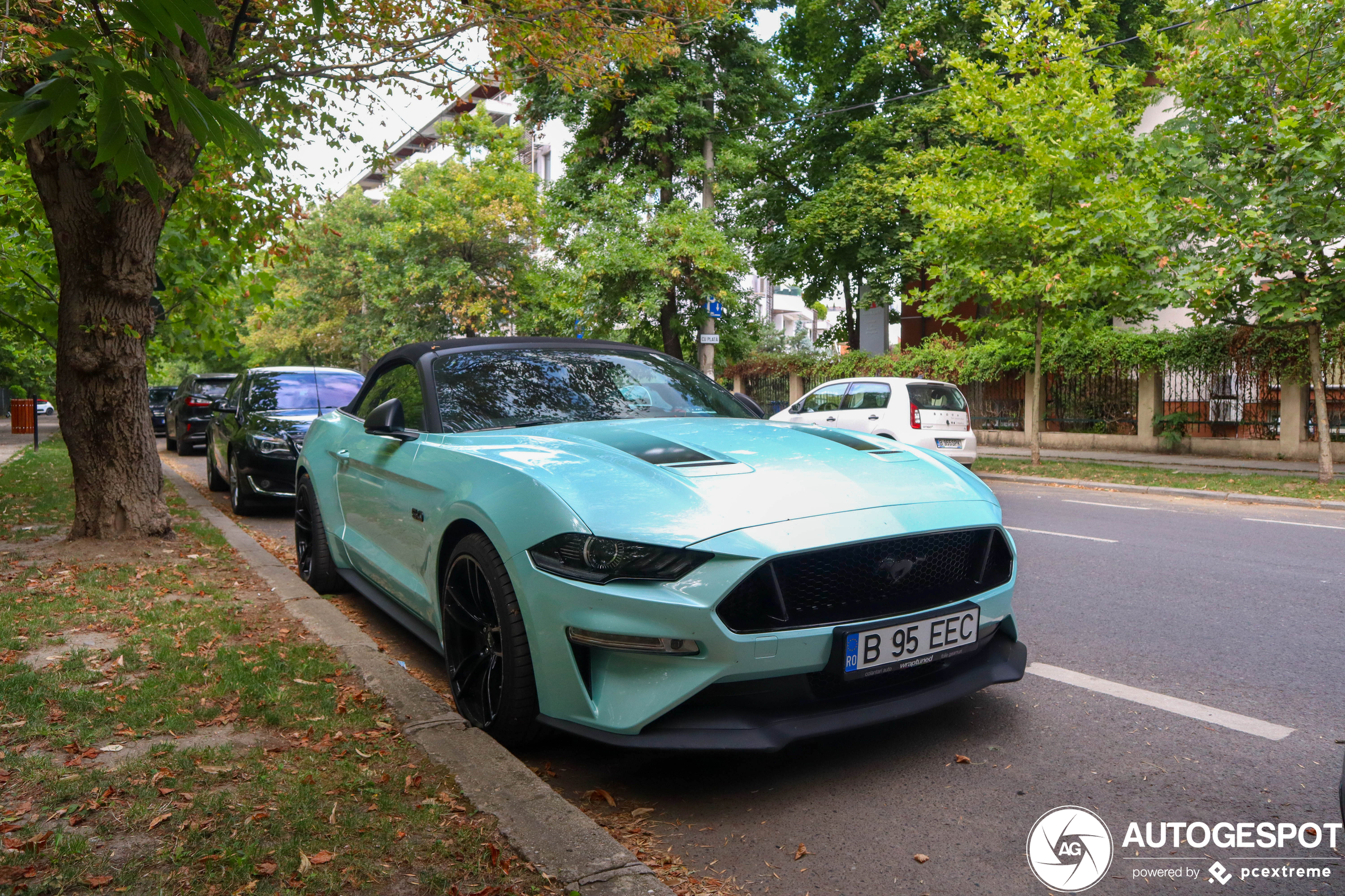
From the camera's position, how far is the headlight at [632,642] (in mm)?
2971

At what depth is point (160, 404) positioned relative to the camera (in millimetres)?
29609

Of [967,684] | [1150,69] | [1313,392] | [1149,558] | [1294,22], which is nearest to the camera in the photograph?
[967,684]

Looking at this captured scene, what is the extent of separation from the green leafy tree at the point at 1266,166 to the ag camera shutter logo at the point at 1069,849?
13.1 meters

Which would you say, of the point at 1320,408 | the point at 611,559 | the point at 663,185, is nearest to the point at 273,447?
the point at 611,559

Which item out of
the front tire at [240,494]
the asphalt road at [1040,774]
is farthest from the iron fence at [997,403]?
the asphalt road at [1040,774]

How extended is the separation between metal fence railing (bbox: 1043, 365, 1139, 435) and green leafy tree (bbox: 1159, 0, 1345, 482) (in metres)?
5.61

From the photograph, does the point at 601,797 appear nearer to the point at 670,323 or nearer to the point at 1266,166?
the point at 1266,166

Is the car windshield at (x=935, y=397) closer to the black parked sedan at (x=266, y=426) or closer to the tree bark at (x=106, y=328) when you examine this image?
the black parked sedan at (x=266, y=426)

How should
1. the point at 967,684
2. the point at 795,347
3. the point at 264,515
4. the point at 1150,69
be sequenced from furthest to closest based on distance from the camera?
the point at 795,347 < the point at 1150,69 < the point at 264,515 < the point at 967,684

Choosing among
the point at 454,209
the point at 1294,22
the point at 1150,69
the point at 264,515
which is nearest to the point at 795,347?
the point at 454,209

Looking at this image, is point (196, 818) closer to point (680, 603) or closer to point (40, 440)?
point (680, 603)

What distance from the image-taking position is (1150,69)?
2642 centimetres

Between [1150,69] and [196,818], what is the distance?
29.7 m

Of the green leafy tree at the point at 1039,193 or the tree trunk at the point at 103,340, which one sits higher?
the green leafy tree at the point at 1039,193
